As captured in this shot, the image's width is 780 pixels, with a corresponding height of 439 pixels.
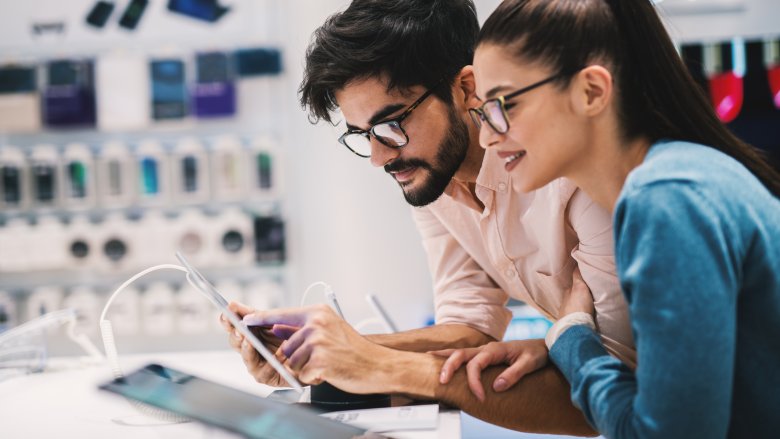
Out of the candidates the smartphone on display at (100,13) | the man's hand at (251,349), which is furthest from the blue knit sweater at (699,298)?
the smartphone on display at (100,13)

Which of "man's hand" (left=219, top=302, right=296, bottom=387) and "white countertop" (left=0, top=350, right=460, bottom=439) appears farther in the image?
"man's hand" (left=219, top=302, right=296, bottom=387)

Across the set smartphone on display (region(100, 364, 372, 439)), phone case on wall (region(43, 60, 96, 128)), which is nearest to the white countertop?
smartphone on display (region(100, 364, 372, 439))

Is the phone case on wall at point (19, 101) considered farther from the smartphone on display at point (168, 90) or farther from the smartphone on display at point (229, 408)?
the smartphone on display at point (229, 408)

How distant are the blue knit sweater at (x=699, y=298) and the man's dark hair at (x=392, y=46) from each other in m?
0.77

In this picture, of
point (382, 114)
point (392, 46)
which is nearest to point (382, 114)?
point (382, 114)

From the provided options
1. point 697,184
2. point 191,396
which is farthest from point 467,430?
point 697,184

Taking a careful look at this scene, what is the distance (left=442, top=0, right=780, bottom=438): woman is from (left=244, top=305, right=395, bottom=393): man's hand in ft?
0.45

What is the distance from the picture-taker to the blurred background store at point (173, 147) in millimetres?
3586

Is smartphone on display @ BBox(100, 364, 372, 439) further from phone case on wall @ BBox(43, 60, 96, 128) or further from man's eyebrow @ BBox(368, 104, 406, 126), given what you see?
phone case on wall @ BBox(43, 60, 96, 128)

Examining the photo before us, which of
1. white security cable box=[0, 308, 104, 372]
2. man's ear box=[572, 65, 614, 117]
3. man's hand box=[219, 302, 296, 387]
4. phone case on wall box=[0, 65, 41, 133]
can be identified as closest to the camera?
man's ear box=[572, 65, 614, 117]

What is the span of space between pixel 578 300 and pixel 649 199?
467 mm

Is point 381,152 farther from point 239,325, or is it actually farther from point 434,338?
point 239,325

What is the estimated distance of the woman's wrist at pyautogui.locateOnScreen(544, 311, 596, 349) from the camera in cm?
132

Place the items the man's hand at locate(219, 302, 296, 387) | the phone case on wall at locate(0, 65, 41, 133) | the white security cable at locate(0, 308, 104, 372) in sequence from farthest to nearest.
→ the phone case on wall at locate(0, 65, 41, 133)
the white security cable at locate(0, 308, 104, 372)
the man's hand at locate(219, 302, 296, 387)
